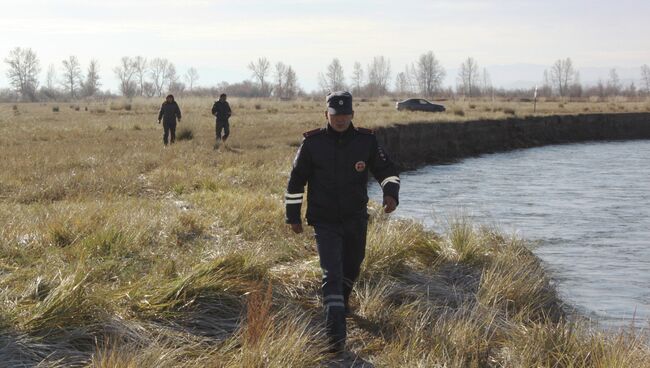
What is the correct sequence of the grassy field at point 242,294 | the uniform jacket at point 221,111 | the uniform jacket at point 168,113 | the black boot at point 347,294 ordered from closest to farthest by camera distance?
the grassy field at point 242,294 < the black boot at point 347,294 < the uniform jacket at point 168,113 < the uniform jacket at point 221,111

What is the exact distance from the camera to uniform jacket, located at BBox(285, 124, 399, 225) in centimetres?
562

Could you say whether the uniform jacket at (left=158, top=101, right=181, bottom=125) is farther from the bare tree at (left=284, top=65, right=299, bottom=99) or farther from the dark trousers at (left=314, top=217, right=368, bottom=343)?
the bare tree at (left=284, top=65, right=299, bottom=99)

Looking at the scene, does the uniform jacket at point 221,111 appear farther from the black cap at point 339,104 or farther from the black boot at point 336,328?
the black boot at point 336,328

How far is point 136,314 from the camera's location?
542 centimetres

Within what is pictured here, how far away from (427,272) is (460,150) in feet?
73.0

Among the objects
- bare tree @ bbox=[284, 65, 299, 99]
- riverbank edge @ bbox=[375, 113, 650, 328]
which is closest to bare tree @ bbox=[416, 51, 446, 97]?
bare tree @ bbox=[284, 65, 299, 99]

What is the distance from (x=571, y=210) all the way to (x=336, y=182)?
35.8ft

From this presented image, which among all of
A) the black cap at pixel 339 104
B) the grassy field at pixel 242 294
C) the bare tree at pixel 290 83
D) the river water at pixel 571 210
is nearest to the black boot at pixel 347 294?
the grassy field at pixel 242 294

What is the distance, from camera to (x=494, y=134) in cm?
3294

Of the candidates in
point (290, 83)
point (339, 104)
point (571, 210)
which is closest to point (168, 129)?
point (571, 210)

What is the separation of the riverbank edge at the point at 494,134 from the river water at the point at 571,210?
116 centimetres

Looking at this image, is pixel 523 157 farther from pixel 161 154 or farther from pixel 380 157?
pixel 380 157

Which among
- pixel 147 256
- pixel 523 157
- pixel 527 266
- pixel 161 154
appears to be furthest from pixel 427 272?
pixel 523 157

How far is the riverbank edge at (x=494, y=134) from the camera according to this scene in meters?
25.6
